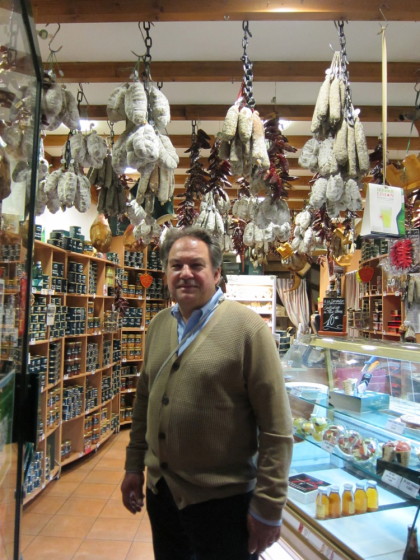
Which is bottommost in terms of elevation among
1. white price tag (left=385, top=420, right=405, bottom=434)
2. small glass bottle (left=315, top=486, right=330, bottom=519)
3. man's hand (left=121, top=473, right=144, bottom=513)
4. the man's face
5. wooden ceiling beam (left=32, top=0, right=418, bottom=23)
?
small glass bottle (left=315, top=486, right=330, bottom=519)

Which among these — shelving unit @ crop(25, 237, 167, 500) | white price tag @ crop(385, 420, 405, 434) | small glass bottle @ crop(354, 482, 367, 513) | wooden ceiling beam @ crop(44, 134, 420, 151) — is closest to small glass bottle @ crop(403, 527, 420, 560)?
small glass bottle @ crop(354, 482, 367, 513)

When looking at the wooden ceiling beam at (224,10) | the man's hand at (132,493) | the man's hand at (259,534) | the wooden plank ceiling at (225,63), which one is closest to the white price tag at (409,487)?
the man's hand at (259,534)

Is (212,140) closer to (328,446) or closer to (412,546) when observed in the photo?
(328,446)

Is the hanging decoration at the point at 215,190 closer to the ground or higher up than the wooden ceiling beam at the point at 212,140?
closer to the ground

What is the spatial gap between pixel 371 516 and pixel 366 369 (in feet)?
2.83

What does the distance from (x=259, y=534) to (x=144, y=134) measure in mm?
1807

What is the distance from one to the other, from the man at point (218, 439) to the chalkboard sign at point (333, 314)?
8.13 feet

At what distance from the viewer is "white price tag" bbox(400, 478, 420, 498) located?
1.98 m

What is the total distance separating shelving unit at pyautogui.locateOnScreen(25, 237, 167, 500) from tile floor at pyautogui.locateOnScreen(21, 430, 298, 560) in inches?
7.3

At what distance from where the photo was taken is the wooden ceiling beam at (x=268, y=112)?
4227 millimetres

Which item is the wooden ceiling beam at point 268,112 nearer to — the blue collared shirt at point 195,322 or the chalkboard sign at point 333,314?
the chalkboard sign at point 333,314

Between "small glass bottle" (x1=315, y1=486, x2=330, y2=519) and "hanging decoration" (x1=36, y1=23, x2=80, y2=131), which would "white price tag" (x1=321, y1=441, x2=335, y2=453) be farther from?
"hanging decoration" (x1=36, y1=23, x2=80, y2=131)

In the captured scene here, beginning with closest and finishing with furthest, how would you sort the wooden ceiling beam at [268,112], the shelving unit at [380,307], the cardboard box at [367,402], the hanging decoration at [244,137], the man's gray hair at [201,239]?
the man's gray hair at [201,239], the hanging decoration at [244,137], the cardboard box at [367,402], the wooden ceiling beam at [268,112], the shelving unit at [380,307]

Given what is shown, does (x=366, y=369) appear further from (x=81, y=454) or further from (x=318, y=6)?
(x=81, y=454)
